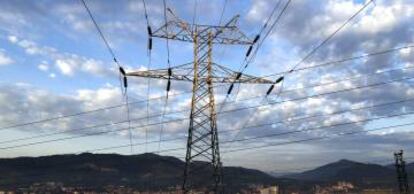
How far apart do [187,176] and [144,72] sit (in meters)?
8.93

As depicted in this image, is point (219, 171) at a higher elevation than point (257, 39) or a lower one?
lower

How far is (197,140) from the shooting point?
46500 millimetres

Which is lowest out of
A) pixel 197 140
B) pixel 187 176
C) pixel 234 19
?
pixel 187 176

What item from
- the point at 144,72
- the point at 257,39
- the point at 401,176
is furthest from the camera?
the point at 401,176

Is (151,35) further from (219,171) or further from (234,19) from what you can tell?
(219,171)

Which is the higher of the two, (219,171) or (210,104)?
(210,104)

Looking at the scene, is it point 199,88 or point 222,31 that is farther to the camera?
point 222,31

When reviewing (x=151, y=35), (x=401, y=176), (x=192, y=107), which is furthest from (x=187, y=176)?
(x=401, y=176)

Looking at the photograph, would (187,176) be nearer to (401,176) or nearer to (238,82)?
(238,82)

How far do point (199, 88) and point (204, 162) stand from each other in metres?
6.22

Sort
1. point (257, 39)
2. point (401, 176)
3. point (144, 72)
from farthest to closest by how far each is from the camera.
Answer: point (401, 176) < point (257, 39) < point (144, 72)

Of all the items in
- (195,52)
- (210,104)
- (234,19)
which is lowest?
(210,104)

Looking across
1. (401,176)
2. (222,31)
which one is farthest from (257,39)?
(401,176)

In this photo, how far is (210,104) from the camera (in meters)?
47.1
